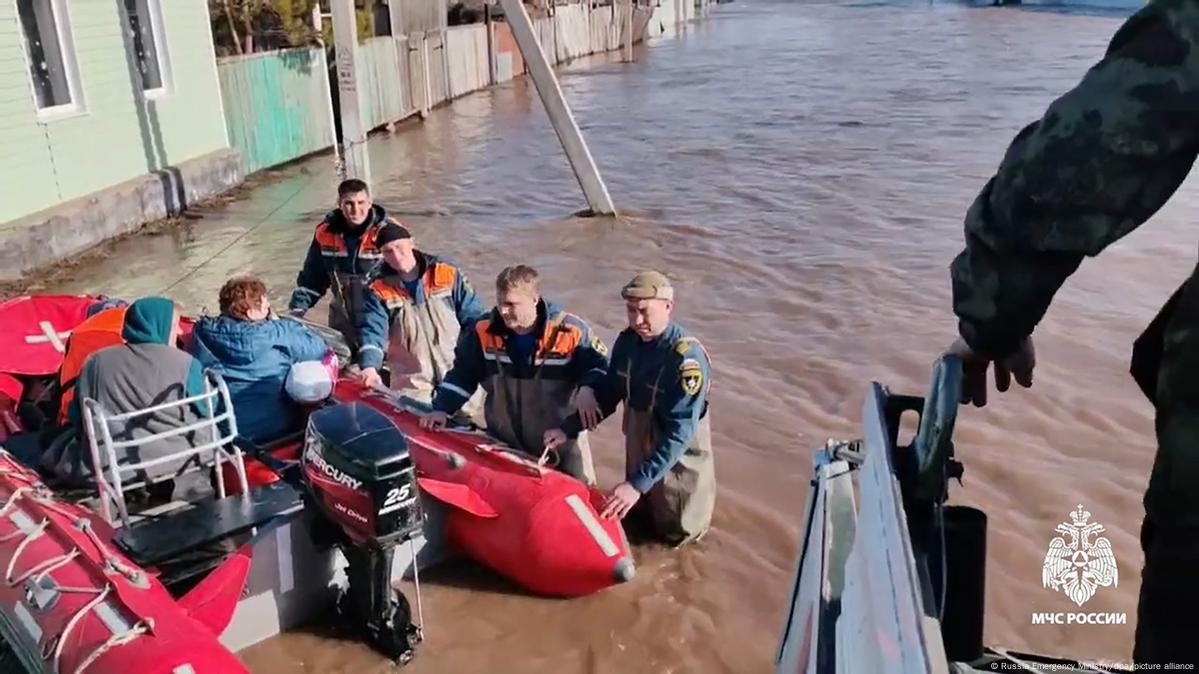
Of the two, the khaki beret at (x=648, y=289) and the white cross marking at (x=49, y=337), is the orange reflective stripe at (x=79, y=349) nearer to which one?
the white cross marking at (x=49, y=337)

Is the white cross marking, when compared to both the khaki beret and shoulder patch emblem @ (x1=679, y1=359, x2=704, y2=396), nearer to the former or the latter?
the khaki beret

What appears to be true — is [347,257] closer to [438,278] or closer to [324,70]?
[438,278]

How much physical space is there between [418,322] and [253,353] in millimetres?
1162

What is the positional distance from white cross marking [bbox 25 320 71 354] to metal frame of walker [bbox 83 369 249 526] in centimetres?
140

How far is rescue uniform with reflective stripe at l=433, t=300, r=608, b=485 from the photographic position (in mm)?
4578

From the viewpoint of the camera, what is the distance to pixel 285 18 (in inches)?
621

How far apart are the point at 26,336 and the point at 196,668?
298cm

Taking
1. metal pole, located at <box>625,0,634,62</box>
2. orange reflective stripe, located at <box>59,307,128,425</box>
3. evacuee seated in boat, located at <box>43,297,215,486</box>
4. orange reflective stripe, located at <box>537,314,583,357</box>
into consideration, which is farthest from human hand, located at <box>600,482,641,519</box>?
metal pole, located at <box>625,0,634,62</box>

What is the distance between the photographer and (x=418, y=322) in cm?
550

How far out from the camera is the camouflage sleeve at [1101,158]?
4.30 ft

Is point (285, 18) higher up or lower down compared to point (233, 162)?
higher up

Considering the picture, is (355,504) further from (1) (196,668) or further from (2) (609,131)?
(2) (609,131)

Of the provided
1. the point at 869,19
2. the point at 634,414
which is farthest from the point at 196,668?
the point at 869,19

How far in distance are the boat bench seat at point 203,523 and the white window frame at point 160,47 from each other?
→ 8.99 meters
